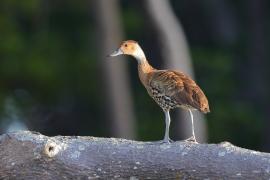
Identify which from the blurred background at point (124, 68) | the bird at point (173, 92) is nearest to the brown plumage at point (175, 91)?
the bird at point (173, 92)

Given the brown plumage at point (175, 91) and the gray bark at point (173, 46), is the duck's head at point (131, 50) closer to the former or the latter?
the brown plumage at point (175, 91)

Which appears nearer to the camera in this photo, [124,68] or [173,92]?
[173,92]

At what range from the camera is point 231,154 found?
7.74 meters

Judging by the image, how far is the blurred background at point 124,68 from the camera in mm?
18781

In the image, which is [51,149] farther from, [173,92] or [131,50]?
[131,50]

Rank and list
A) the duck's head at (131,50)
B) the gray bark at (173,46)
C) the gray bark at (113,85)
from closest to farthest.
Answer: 1. the duck's head at (131,50)
2. the gray bark at (173,46)
3. the gray bark at (113,85)

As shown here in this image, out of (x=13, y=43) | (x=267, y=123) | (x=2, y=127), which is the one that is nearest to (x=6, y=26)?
(x=13, y=43)

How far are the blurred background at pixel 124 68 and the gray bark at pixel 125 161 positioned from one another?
8.55m

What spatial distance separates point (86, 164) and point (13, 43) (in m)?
11.5

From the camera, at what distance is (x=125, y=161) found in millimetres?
7766

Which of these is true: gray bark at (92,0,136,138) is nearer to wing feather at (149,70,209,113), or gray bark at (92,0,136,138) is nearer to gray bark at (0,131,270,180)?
wing feather at (149,70,209,113)

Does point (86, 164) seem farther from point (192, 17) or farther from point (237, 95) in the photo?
point (192, 17)

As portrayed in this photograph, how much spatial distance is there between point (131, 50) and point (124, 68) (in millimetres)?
8141

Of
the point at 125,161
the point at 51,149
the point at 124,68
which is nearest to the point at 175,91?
the point at 125,161
